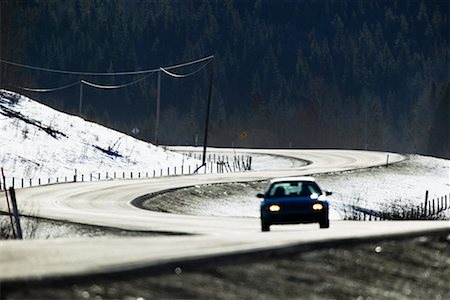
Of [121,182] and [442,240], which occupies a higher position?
[442,240]

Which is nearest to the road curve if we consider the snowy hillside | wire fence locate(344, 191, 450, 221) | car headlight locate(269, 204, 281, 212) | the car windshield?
car headlight locate(269, 204, 281, 212)

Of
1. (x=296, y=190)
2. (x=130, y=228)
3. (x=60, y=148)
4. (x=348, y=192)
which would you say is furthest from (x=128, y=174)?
(x=296, y=190)

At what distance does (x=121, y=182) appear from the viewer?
229ft

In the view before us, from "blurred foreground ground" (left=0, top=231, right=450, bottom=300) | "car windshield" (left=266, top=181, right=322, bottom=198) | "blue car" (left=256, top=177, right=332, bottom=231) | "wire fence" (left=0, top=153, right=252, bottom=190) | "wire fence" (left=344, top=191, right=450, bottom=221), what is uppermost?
"blurred foreground ground" (left=0, top=231, right=450, bottom=300)

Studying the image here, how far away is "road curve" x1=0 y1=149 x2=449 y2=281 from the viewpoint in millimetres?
12656

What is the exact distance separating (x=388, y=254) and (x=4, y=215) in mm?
27125

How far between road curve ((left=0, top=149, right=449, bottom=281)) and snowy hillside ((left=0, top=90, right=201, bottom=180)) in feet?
36.2

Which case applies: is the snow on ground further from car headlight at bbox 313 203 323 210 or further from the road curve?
car headlight at bbox 313 203 323 210

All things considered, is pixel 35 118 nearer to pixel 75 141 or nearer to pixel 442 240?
pixel 75 141

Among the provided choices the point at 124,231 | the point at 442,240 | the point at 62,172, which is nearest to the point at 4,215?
the point at 124,231

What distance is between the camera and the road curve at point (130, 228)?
1266 centimetres

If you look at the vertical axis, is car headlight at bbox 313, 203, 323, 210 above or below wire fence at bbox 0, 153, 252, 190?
above

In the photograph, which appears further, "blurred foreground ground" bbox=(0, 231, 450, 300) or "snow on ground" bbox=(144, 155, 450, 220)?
"snow on ground" bbox=(144, 155, 450, 220)

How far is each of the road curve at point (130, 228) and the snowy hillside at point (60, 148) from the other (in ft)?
36.2
